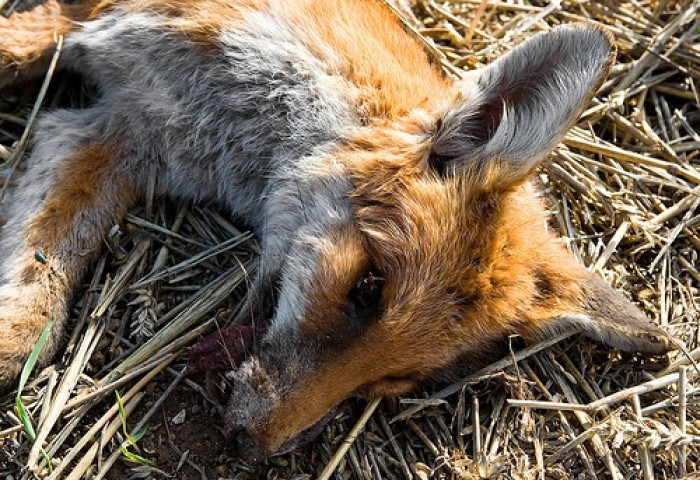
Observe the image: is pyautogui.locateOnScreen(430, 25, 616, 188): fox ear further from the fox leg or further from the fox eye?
the fox leg

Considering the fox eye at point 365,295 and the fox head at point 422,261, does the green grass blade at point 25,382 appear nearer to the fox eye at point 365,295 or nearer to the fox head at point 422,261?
the fox head at point 422,261

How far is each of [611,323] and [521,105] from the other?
106 centimetres

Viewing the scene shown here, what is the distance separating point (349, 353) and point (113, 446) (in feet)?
3.59

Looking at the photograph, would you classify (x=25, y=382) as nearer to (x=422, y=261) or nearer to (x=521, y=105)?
(x=422, y=261)

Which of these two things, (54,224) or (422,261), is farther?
(54,224)

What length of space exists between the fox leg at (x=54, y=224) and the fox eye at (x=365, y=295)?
1399 millimetres

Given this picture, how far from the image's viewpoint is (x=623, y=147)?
4430 mm

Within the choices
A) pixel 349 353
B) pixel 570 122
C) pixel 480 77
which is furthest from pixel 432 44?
pixel 349 353

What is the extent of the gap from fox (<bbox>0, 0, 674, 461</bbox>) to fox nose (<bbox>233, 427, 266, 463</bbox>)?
0.03 ft

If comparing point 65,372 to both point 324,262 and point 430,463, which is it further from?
point 430,463

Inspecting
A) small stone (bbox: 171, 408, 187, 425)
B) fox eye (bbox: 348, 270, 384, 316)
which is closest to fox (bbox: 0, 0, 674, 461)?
fox eye (bbox: 348, 270, 384, 316)

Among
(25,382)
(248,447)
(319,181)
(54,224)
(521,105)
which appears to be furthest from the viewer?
(54,224)

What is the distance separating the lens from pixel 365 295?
9.93ft

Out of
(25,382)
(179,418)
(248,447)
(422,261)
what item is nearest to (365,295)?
(422,261)
